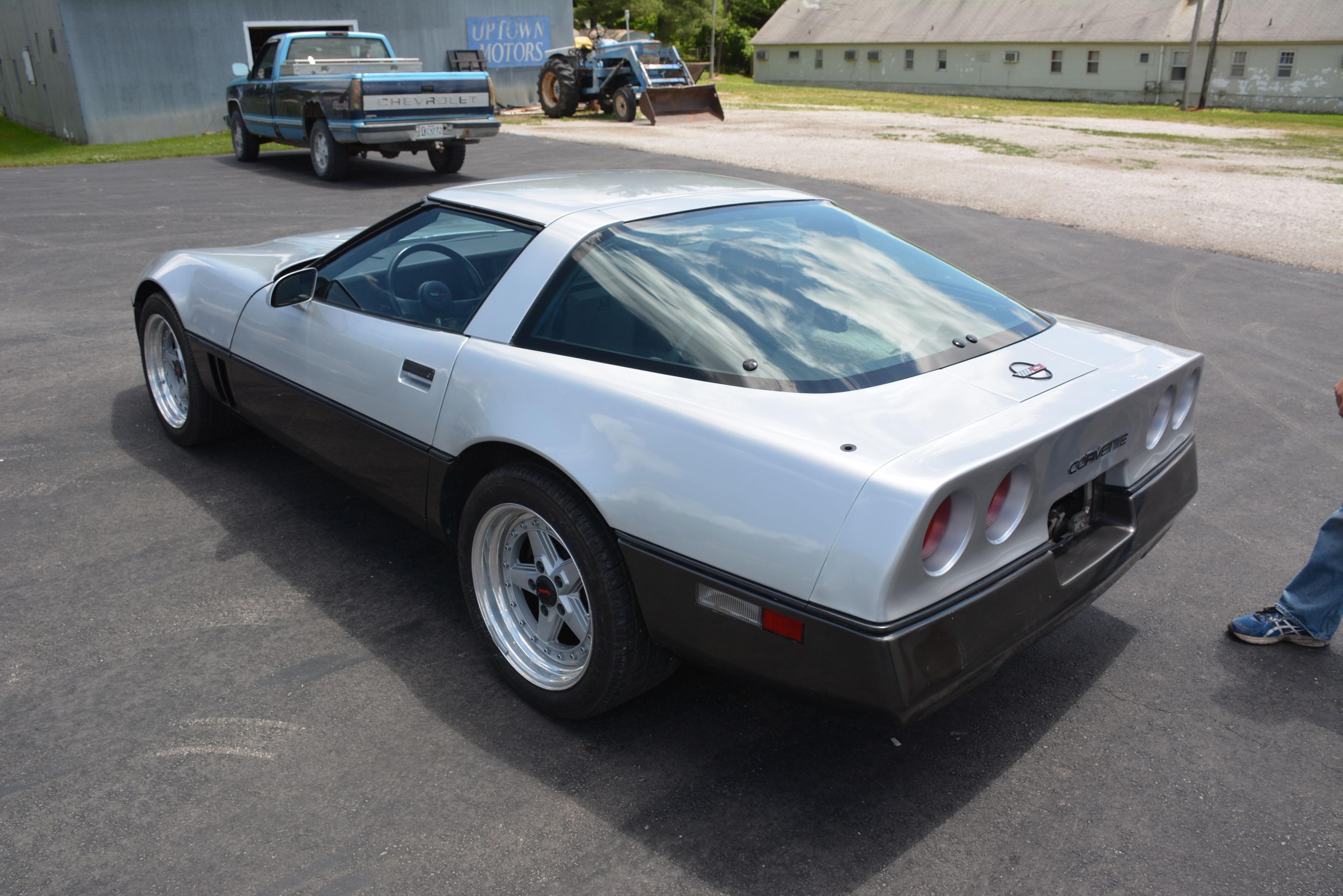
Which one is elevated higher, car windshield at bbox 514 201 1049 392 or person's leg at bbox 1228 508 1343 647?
car windshield at bbox 514 201 1049 392

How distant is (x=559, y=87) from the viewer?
2400 centimetres

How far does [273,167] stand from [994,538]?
15736 mm

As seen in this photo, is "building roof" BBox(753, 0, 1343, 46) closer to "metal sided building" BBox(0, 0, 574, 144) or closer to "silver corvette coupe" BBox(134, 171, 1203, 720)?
"metal sided building" BBox(0, 0, 574, 144)

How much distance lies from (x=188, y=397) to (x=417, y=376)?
6.72 feet

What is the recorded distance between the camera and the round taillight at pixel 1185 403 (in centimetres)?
302

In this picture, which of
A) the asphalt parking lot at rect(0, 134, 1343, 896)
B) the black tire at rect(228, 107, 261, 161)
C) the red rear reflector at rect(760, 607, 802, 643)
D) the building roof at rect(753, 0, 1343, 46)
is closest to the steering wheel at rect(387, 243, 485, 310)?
the asphalt parking lot at rect(0, 134, 1343, 896)

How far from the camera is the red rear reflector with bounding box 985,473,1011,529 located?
2334 millimetres

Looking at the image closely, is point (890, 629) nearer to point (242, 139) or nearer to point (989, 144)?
point (242, 139)

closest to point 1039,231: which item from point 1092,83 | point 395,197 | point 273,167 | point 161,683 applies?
point 395,197

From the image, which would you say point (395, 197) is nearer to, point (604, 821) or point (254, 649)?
point (254, 649)

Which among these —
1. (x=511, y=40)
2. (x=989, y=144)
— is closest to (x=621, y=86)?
(x=511, y=40)

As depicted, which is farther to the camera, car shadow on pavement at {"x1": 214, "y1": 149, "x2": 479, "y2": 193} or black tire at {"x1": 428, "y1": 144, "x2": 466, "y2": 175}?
black tire at {"x1": 428, "y1": 144, "x2": 466, "y2": 175}

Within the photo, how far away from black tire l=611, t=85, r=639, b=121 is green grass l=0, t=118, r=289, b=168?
791 centimetres

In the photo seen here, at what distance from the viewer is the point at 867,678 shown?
7.00ft
